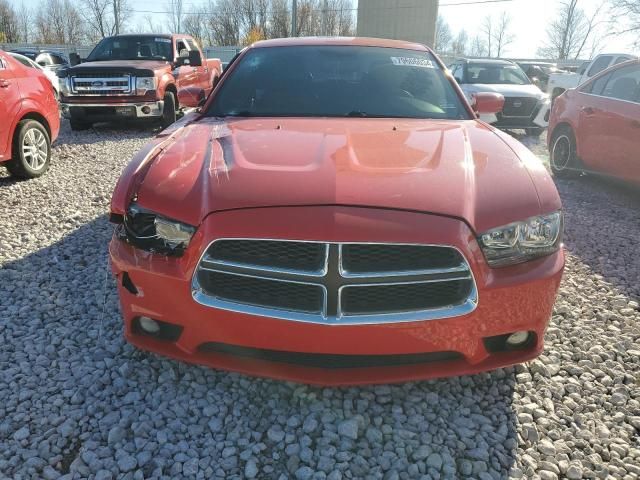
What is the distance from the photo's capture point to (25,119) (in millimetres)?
6062

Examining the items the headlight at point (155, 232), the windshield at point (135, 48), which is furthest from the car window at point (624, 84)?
the windshield at point (135, 48)

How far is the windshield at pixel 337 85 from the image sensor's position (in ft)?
11.0

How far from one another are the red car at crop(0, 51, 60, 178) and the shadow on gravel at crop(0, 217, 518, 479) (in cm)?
379

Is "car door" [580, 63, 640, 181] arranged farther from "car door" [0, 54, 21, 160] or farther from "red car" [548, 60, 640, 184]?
"car door" [0, 54, 21, 160]

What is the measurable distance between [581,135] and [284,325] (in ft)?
19.9

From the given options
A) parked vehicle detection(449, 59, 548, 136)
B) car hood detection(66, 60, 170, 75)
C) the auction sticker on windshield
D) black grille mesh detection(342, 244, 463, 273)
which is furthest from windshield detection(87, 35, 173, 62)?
black grille mesh detection(342, 244, 463, 273)

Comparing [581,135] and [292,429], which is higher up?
[581,135]

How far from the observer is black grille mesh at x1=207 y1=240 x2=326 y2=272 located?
2.05 meters

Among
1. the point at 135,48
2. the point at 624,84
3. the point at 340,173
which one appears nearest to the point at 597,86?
the point at 624,84

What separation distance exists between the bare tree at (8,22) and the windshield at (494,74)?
2345 inches

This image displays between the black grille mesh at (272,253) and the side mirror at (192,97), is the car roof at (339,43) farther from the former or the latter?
the black grille mesh at (272,253)

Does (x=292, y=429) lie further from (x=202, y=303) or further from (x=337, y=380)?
(x=202, y=303)

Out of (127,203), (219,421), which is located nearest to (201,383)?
(219,421)

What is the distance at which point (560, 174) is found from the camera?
741 centimetres
